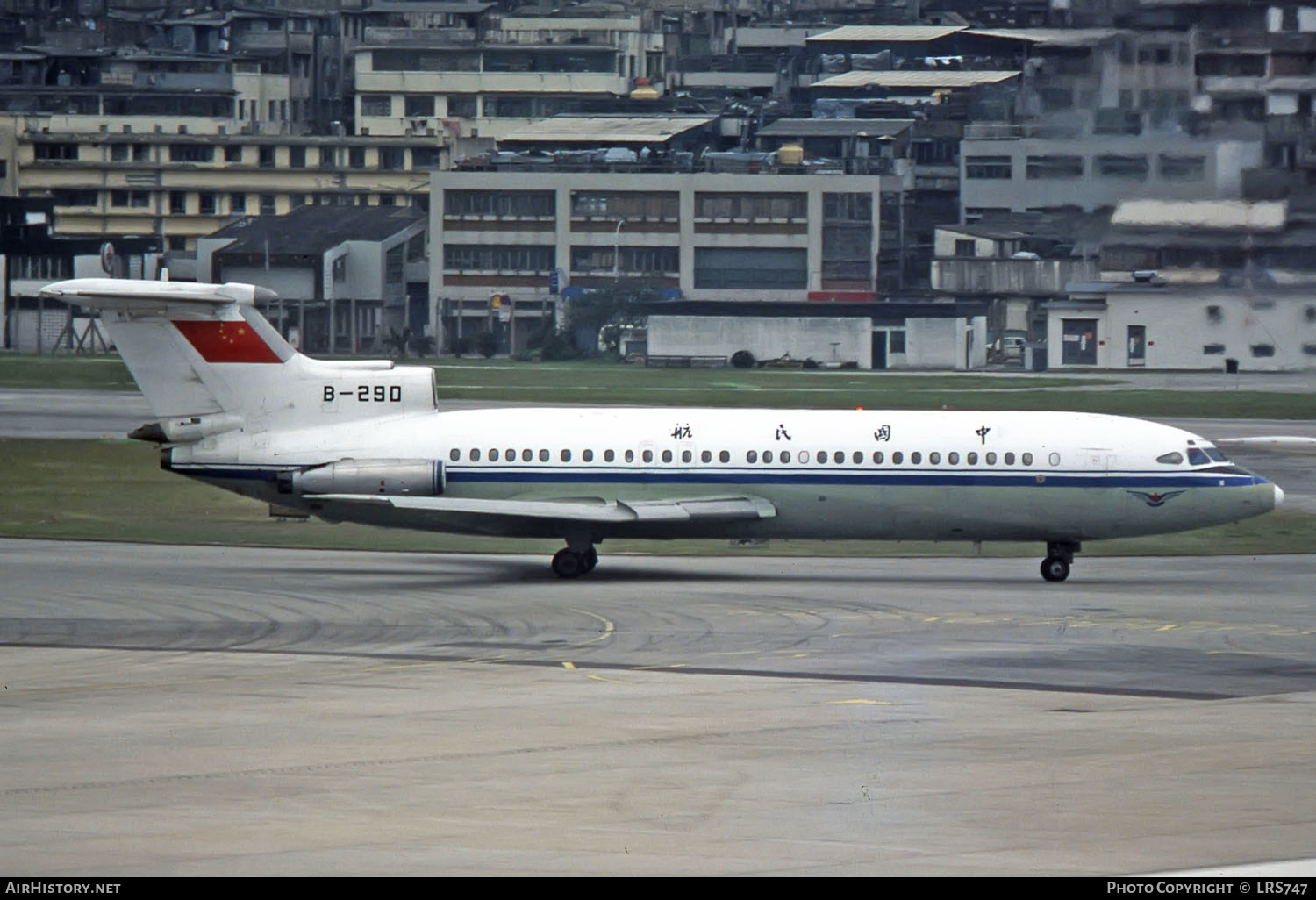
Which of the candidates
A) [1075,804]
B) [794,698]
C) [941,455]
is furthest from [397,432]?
[1075,804]

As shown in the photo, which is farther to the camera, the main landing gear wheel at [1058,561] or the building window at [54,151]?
the building window at [54,151]

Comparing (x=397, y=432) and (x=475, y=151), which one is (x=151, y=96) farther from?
(x=397, y=432)

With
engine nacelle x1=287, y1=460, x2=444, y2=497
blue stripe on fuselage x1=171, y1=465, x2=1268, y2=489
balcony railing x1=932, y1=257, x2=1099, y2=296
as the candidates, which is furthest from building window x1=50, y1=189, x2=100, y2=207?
engine nacelle x1=287, y1=460, x2=444, y2=497

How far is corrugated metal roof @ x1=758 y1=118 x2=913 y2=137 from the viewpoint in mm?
158250

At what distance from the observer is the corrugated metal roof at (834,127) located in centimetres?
15825

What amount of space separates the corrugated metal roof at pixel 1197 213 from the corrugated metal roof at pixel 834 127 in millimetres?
93179

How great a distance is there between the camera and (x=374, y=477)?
41219 mm

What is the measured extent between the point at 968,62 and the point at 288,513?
151 metres

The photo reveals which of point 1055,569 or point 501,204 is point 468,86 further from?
point 1055,569

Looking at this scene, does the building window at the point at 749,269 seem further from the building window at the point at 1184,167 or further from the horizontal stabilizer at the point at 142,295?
the horizontal stabilizer at the point at 142,295

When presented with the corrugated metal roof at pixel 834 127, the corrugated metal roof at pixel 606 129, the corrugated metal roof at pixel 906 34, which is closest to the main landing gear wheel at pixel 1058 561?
the corrugated metal roof at pixel 834 127

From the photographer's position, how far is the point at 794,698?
26578 millimetres

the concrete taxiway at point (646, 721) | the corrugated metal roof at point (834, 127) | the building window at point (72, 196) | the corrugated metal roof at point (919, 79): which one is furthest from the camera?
the corrugated metal roof at point (919, 79)

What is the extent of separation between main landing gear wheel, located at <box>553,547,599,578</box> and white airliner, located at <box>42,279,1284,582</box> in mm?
42
